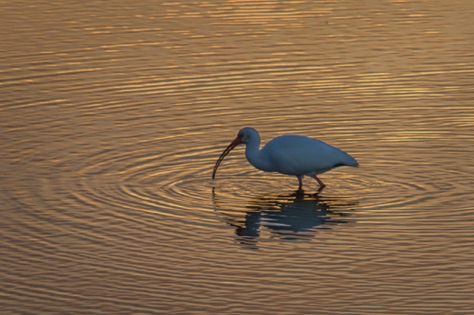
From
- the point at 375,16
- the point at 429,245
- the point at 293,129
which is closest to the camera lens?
the point at 429,245

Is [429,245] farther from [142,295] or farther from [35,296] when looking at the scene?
[35,296]

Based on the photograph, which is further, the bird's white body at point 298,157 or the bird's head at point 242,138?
the bird's head at point 242,138

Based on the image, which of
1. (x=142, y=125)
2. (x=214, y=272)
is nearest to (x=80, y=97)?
(x=142, y=125)

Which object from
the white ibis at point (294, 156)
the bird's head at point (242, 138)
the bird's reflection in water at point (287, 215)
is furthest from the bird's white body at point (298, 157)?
the bird's reflection in water at point (287, 215)

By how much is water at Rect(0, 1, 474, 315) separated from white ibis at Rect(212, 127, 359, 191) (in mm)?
261

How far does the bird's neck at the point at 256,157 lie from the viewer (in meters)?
16.9

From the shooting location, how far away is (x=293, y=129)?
1877 centimetres

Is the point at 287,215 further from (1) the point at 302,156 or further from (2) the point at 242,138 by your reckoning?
(2) the point at 242,138

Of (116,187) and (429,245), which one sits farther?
(116,187)

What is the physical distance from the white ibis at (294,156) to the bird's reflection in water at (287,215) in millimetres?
361

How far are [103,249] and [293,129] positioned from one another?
5.38 m

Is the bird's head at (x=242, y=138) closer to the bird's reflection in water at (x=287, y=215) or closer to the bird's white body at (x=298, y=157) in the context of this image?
the bird's white body at (x=298, y=157)

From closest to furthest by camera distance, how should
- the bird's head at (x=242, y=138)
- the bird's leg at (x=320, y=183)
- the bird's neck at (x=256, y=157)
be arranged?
the bird's leg at (x=320, y=183) < the bird's neck at (x=256, y=157) < the bird's head at (x=242, y=138)

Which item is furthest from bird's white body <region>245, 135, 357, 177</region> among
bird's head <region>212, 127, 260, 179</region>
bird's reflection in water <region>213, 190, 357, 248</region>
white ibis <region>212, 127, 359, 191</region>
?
bird's reflection in water <region>213, 190, 357, 248</region>
